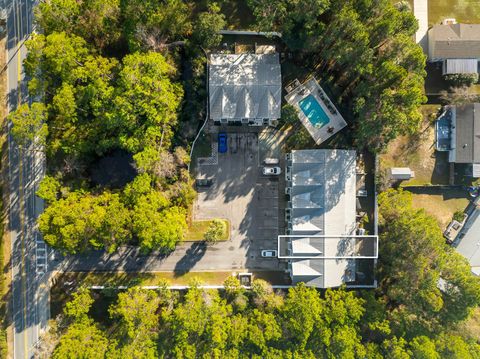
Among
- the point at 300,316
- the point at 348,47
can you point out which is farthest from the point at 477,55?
the point at 300,316

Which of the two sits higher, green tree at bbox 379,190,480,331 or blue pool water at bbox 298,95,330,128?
blue pool water at bbox 298,95,330,128

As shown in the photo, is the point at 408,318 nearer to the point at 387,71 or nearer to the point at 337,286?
the point at 337,286

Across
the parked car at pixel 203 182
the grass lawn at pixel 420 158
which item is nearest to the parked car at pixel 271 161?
the parked car at pixel 203 182

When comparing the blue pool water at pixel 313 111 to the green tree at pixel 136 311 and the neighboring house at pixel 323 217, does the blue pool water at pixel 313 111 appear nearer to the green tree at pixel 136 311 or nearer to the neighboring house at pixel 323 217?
the neighboring house at pixel 323 217

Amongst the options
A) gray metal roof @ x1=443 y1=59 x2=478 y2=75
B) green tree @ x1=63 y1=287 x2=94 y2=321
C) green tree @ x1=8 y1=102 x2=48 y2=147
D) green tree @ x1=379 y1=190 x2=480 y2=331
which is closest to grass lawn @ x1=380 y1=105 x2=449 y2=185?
green tree @ x1=379 y1=190 x2=480 y2=331

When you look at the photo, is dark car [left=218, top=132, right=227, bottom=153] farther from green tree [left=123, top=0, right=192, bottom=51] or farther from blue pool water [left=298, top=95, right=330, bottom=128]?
green tree [left=123, top=0, right=192, bottom=51]

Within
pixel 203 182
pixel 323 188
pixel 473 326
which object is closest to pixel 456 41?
pixel 323 188

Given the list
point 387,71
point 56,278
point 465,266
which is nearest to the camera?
point 387,71
